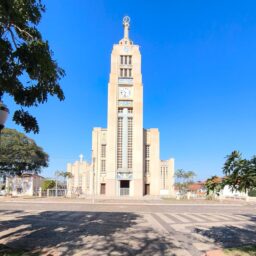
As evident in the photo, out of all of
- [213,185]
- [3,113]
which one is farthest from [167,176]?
[3,113]

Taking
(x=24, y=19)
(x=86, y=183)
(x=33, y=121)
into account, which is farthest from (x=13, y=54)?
(x=86, y=183)

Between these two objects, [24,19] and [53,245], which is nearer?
[24,19]

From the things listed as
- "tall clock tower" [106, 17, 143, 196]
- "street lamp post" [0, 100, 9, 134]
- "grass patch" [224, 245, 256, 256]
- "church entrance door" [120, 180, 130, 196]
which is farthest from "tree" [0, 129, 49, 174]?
"grass patch" [224, 245, 256, 256]

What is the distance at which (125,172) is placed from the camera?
2454 inches

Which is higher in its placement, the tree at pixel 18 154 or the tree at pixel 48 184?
the tree at pixel 18 154

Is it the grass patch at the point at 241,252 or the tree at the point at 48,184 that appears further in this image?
the tree at the point at 48,184

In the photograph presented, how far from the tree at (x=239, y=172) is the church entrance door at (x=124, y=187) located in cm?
5624

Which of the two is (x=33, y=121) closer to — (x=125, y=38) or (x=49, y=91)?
(x=49, y=91)

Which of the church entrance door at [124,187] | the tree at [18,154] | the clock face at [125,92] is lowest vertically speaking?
the church entrance door at [124,187]

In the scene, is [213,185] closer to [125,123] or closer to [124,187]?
[124,187]

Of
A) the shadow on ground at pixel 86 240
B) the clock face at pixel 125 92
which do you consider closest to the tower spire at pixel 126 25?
the clock face at pixel 125 92

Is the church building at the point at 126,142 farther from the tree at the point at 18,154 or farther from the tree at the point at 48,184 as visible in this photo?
the tree at the point at 48,184

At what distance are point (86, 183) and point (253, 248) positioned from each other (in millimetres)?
73375

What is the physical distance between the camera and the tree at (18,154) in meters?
62.9
